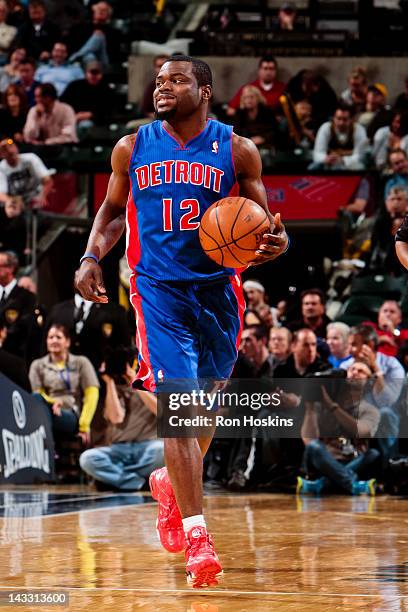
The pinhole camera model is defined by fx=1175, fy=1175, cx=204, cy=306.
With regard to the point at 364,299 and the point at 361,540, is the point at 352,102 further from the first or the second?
the point at 361,540

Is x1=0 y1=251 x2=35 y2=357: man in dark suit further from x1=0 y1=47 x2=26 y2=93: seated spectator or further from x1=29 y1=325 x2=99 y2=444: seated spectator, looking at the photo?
x1=0 y1=47 x2=26 y2=93: seated spectator

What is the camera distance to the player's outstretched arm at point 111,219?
16.8ft

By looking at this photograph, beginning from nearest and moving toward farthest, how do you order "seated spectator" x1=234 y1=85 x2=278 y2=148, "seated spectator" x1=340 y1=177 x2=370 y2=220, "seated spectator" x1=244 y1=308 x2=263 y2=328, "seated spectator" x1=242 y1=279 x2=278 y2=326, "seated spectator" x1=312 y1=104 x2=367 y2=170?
1. "seated spectator" x1=244 y1=308 x2=263 y2=328
2. "seated spectator" x1=242 y1=279 x2=278 y2=326
3. "seated spectator" x1=340 y1=177 x2=370 y2=220
4. "seated spectator" x1=312 y1=104 x2=367 y2=170
5. "seated spectator" x1=234 y1=85 x2=278 y2=148

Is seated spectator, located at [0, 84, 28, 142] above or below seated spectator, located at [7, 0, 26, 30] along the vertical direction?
below

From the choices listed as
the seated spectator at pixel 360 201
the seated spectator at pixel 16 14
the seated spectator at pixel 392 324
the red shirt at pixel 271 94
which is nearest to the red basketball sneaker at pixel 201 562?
the seated spectator at pixel 392 324

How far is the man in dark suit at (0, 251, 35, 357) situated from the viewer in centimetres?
1134

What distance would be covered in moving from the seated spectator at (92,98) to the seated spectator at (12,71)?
105cm

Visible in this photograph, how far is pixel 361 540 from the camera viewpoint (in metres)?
6.11

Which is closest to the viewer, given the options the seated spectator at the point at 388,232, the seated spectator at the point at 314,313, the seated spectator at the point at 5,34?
the seated spectator at the point at 314,313

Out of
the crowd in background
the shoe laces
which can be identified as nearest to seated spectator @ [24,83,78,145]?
the crowd in background

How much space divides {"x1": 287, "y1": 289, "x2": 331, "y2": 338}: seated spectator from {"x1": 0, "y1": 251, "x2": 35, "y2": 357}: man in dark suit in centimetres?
260

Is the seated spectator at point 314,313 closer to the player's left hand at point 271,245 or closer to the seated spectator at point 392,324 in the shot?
the seated spectator at point 392,324

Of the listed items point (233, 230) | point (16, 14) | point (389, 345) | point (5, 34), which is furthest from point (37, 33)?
point (233, 230)

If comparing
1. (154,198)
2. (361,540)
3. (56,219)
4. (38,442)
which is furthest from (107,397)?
(154,198)
